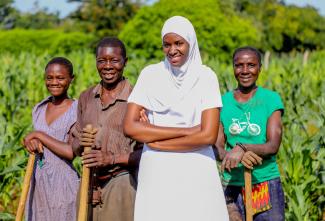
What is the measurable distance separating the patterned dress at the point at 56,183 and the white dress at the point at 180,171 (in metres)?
0.66

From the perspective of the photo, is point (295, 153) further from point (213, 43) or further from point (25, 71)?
point (213, 43)

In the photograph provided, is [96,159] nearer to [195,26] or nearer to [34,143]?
[34,143]

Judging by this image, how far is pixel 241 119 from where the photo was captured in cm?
324

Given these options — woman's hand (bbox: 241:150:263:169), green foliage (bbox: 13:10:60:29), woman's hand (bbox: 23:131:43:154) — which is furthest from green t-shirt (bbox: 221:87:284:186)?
green foliage (bbox: 13:10:60:29)

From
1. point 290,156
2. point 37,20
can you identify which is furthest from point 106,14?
point 37,20

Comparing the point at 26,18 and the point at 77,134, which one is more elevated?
the point at 26,18

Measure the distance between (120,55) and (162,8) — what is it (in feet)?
67.1

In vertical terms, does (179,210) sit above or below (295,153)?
below

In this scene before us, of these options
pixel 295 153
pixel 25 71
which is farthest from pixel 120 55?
pixel 25 71

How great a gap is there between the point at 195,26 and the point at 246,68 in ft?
67.0

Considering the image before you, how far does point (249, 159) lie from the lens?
3084 millimetres

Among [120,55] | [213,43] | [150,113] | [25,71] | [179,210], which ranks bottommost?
[179,210]

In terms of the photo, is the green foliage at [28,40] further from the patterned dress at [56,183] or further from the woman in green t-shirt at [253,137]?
the woman in green t-shirt at [253,137]

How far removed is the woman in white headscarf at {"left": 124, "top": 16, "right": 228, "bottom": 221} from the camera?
2896 millimetres
